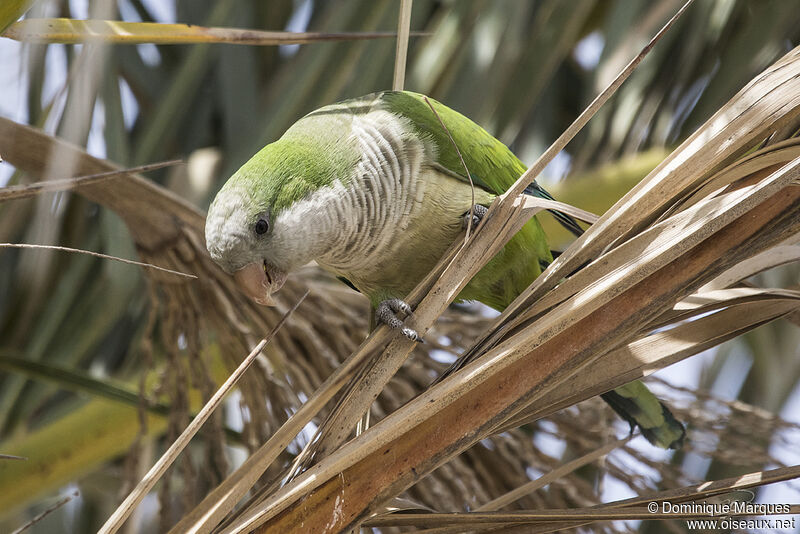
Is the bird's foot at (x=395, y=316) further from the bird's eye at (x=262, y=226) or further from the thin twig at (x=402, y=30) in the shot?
the thin twig at (x=402, y=30)

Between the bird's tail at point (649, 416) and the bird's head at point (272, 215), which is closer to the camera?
the bird's head at point (272, 215)

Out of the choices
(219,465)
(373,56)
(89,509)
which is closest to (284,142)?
(373,56)

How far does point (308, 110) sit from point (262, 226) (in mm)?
797

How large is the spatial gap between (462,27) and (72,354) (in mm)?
1654

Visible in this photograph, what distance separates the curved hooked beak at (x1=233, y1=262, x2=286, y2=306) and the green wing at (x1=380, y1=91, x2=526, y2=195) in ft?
1.84

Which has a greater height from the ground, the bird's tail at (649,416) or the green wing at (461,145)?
the green wing at (461,145)

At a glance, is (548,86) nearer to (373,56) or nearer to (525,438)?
(373,56)

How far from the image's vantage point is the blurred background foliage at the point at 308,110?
2367 millimetres

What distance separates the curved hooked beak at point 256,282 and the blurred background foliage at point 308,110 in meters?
0.40

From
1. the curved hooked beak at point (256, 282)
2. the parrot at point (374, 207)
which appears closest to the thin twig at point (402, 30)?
the parrot at point (374, 207)

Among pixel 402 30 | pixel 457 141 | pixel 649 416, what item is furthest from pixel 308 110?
pixel 649 416

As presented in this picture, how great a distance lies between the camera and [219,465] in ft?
6.59

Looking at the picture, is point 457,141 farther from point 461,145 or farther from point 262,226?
point 262,226

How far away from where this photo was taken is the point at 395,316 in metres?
1.70
